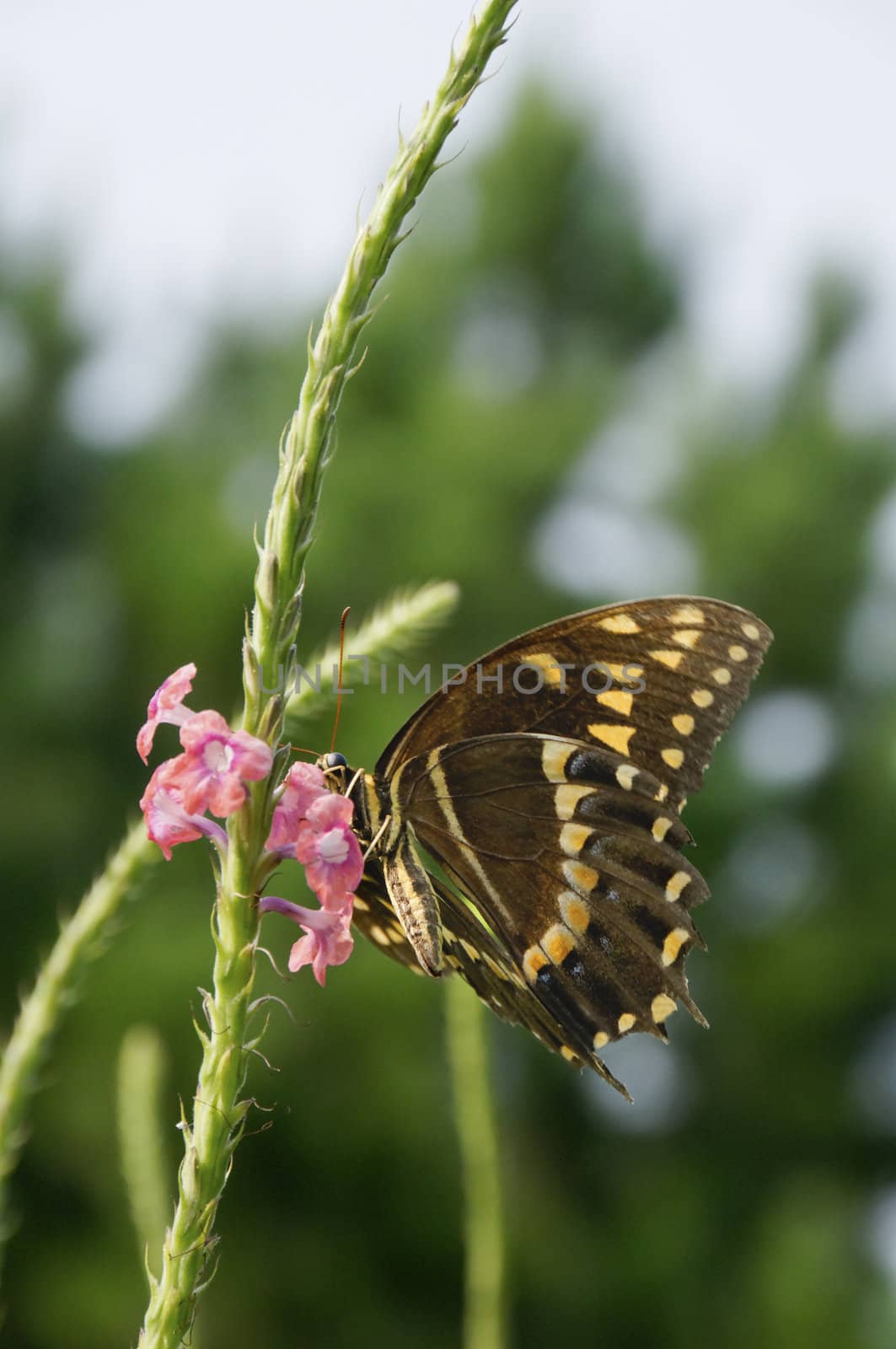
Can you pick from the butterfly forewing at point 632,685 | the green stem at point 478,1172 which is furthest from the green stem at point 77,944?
the green stem at point 478,1172

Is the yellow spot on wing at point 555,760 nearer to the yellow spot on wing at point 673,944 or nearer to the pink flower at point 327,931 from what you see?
the yellow spot on wing at point 673,944

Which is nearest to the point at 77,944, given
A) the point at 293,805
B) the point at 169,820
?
the point at 169,820

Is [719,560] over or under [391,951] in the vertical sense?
under

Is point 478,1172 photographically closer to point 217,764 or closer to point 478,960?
point 478,960

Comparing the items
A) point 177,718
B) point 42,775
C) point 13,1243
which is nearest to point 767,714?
point 42,775

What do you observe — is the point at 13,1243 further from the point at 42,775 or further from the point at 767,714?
the point at 767,714
